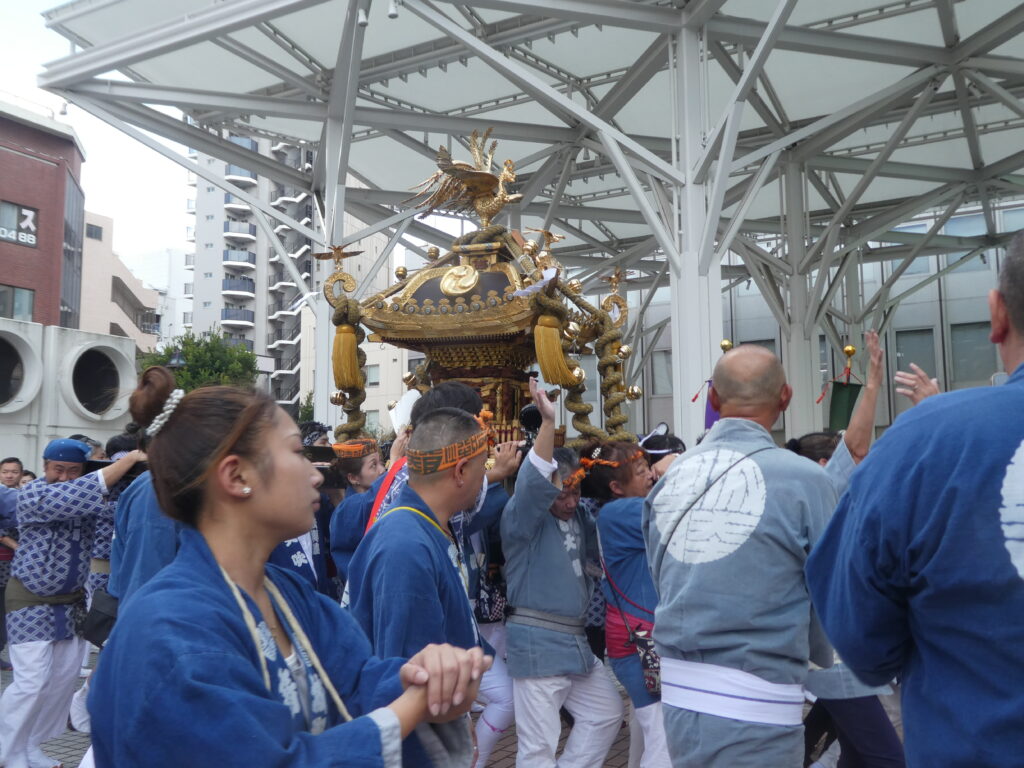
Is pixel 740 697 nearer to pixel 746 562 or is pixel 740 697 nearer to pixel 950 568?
pixel 746 562

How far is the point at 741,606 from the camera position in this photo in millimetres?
2787

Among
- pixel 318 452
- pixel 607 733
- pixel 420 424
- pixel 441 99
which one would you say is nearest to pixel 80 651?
pixel 318 452

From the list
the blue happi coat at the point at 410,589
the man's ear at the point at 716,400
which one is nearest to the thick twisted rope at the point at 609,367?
the man's ear at the point at 716,400

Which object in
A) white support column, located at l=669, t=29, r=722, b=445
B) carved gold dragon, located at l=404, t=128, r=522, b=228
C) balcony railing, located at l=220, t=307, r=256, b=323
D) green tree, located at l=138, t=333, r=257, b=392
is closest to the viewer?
carved gold dragon, located at l=404, t=128, r=522, b=228

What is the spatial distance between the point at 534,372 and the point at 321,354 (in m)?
5.00

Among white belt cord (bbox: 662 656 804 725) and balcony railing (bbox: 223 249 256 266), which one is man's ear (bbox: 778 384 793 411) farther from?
balcony railing (bbox: 223 249 256 266)

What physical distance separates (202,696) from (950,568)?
135cm

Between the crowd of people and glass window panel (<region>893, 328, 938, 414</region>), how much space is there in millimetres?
20841

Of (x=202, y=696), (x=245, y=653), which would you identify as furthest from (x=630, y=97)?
(x=202, y=696)

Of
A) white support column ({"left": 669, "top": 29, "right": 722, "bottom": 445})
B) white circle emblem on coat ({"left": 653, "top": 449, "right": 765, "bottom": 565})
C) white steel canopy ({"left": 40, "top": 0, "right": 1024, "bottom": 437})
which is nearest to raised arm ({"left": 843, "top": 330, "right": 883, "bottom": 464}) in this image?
white circle emblem on coat ({"left": 653, "top": 449, "right": 765, "bottom": 565})

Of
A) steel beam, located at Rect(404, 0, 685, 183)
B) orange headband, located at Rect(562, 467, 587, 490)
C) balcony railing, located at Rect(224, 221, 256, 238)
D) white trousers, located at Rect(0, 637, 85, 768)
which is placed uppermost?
balcony railing, located at Rect(224, 221, 256, 238)

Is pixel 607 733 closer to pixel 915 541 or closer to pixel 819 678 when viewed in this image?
pixel 819 678

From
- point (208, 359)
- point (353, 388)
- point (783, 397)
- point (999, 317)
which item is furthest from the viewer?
point (208, 359)

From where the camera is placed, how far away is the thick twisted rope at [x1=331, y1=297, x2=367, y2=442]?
6.72 metres
